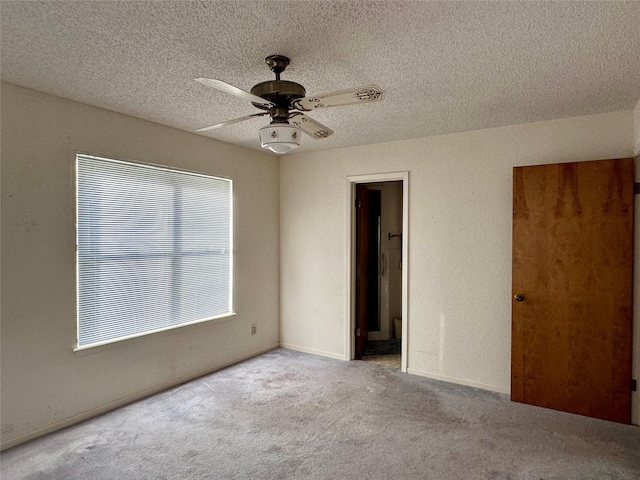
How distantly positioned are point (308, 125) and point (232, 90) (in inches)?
27.0

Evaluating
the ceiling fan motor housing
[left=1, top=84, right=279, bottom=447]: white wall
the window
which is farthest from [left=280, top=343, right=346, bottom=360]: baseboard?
the ceiling fan motor housing

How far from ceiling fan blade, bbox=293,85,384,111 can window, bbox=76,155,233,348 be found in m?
1.90

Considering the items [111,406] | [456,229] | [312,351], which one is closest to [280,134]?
[456,229]

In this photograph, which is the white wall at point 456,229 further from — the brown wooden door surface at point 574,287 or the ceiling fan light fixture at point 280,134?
the ceiling fan light fixture at point 280,134

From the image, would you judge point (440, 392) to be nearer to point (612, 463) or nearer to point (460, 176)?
point (612, 463)

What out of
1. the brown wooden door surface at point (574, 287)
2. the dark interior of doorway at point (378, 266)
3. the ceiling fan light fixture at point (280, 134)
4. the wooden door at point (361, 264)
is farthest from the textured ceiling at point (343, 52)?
the dark interior of doorway at point (378, 266)

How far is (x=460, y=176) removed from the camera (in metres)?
3.74

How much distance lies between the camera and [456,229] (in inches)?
148

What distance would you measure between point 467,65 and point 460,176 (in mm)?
1594

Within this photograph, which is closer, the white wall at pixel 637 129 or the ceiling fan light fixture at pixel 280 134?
the ceiling fan light fixture at pixel 280 134

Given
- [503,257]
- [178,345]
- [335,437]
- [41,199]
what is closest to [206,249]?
[178,345]

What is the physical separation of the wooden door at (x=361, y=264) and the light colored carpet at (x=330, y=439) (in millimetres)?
1046

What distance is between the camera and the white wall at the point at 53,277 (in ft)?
8.54

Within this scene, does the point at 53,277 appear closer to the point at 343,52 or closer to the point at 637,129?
the point at 343,52
